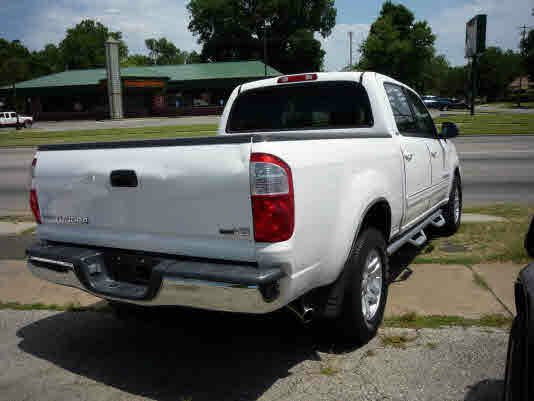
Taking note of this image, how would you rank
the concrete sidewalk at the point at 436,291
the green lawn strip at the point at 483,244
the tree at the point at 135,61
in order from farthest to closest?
1. the tree at the point at 135,61
2. the green lawn strip at the point at 483,244
3. the concrete sidewalk at the point at 436,291

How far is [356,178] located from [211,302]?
131cm

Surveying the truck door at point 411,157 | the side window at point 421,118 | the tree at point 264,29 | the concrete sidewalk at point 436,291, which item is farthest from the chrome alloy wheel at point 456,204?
the tree at point 264,29

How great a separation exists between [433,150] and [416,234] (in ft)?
3.02

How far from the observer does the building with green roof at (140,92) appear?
54906 mm

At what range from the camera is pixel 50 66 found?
104500 millimetres

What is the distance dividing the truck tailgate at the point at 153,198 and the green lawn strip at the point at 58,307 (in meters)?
1.26

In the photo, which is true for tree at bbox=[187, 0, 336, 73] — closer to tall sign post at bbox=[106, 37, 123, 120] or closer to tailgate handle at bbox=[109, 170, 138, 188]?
tall sign post at bbox=[106, 37, 123, 120]

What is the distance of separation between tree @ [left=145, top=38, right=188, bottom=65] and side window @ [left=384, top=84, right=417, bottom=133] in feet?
468

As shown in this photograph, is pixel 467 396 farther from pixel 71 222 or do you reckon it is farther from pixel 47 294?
pixel 47 294

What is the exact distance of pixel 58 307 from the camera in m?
4.70

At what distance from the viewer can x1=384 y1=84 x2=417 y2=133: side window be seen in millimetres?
4621

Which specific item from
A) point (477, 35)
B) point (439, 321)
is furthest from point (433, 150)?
point (477, 35)

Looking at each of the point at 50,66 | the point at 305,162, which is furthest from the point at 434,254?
the point at 50,66

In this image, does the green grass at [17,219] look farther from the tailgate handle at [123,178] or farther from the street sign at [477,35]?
the street sign at [477,35]
